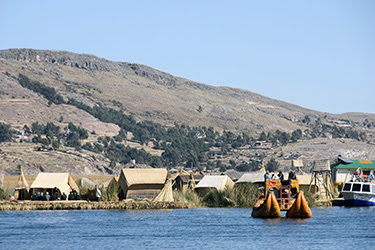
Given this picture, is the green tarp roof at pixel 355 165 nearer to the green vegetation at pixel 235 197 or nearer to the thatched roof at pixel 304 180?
the thatched roof at pixel 304 180

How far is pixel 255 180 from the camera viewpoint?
72062 mm

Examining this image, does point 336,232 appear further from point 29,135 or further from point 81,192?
point 29,135

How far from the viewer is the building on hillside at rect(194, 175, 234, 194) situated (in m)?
69.5

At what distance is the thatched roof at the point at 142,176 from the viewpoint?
231ft

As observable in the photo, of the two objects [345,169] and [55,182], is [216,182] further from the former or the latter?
[345,169]

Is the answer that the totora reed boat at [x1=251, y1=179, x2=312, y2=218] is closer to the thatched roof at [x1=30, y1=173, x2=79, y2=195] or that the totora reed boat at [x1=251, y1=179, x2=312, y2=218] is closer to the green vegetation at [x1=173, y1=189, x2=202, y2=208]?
the green vegetation at [x1=173, y1=189, x2=202, y2=208]

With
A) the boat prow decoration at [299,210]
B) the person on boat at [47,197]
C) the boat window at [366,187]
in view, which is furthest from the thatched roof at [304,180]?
the person on boat at [47,197]

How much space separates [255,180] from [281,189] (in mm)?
21022

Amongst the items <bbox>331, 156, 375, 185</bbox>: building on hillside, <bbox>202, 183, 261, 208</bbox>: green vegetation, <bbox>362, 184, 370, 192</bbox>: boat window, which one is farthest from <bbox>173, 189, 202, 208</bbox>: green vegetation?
<bbox>331, 156, 375, 185</bbox>: building on hillside

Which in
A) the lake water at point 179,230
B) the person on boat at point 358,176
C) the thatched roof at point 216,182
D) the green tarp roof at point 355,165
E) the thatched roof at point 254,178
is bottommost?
the lake water at point 179,230

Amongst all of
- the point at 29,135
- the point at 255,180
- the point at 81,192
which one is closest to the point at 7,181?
the point at 81,192

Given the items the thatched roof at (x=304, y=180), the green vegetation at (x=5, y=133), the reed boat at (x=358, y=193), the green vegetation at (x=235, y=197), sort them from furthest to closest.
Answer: the green vegetation at (x=5, y=133) → the thatched roof at (x=304, y=180) → the reed boat at (x=358, y=193) → the green vegetation at (x=235, y=197)

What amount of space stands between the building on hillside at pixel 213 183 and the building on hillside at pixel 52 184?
1213cm

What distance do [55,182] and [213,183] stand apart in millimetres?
14807
